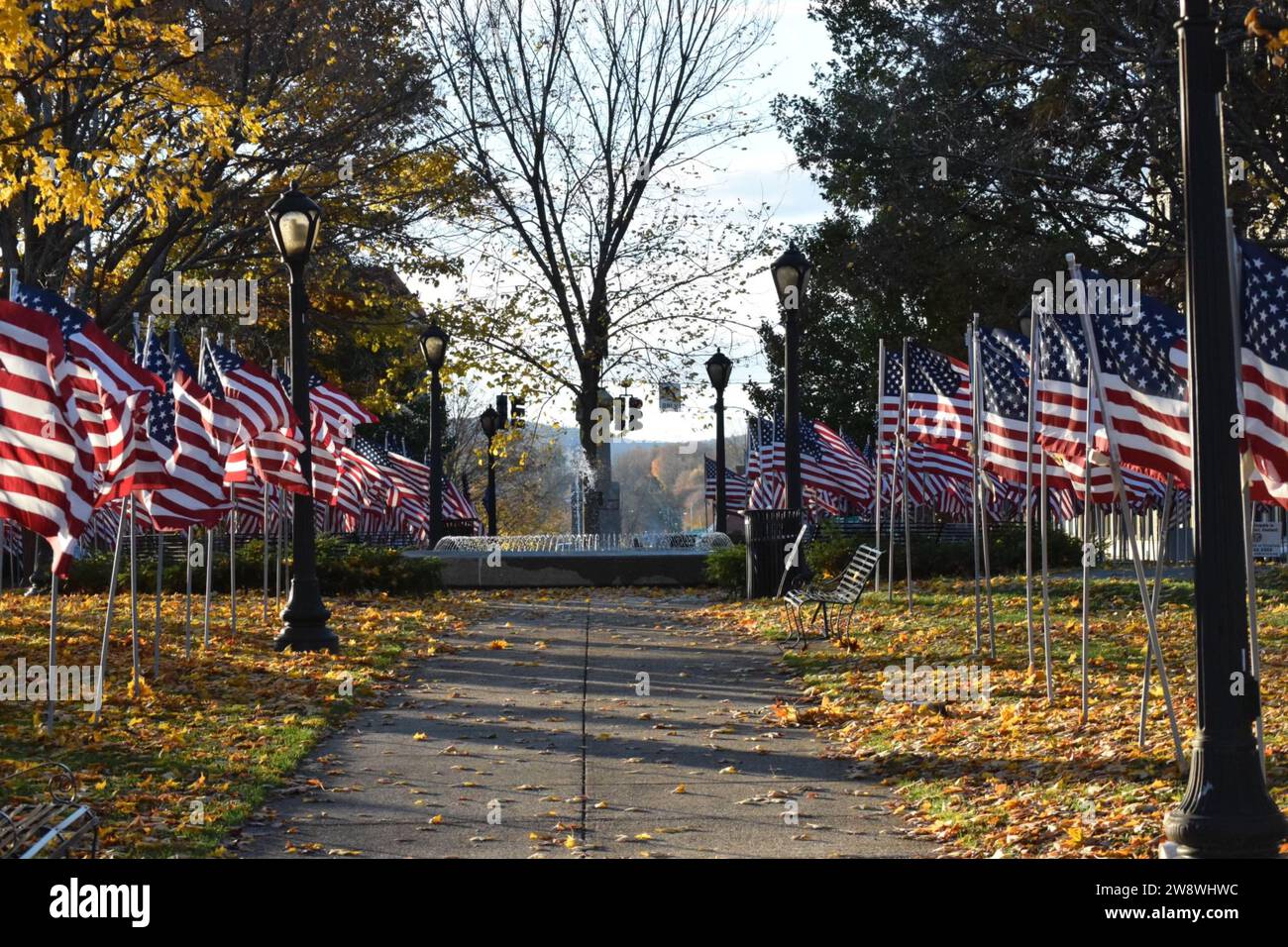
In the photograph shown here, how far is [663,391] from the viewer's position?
34031 millimetres

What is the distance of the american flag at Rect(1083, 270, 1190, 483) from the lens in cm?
967

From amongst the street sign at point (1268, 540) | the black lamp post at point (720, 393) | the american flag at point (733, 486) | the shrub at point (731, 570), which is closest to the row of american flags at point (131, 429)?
the shrub at point (731, 570)

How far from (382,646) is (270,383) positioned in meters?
3.00

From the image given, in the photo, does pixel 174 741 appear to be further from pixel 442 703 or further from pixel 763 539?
pixel 763 539

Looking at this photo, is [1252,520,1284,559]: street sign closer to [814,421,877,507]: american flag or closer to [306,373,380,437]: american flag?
[814,421,877,507]: american flag

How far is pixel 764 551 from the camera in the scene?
23.3 meters

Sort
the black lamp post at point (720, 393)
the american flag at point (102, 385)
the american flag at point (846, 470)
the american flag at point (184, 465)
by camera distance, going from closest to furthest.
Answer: the american flag at point (102, 385) → the american flag at point (184, 465) → the black lamp post at point (720, 393) → the american flag at point (846, 470)

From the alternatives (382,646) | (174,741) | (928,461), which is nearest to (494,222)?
(928,461)

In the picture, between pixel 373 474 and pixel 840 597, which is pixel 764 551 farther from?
pixel 373 474

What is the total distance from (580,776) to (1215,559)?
14.5ft

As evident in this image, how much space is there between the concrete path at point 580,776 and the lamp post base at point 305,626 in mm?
1529

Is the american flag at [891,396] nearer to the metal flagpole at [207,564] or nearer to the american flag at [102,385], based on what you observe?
the metal flagpole at [207,564]

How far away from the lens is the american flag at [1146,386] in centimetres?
967

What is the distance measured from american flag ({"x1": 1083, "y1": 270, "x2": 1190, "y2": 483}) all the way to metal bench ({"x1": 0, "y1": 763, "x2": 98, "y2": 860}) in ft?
20.6
